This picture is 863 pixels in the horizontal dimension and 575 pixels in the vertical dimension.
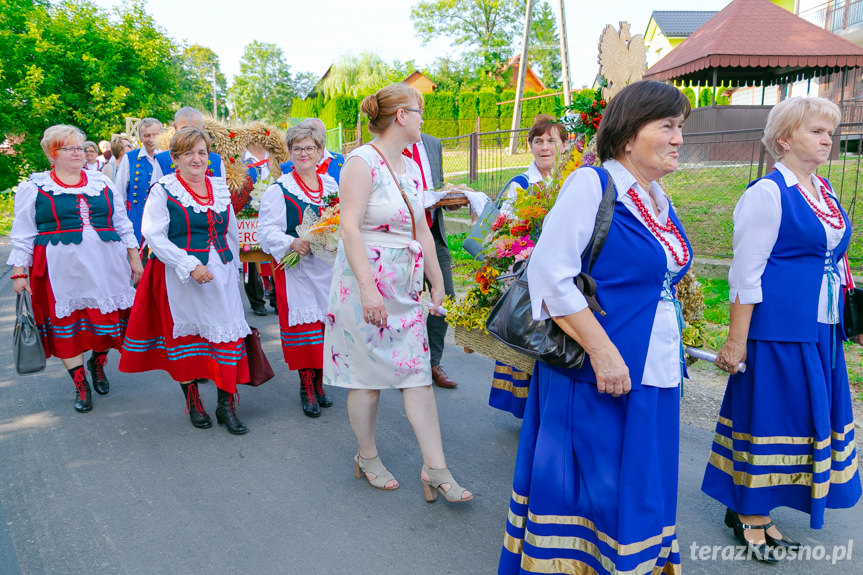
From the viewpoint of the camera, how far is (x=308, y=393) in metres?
4.71

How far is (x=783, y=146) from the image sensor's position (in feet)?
9.02

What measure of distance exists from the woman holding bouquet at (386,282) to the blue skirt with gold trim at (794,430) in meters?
1.34

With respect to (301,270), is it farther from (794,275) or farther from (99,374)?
(794,275)

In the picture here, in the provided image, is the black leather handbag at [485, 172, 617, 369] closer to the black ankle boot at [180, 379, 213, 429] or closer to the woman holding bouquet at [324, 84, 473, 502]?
the woman holding bouquet at [324, 84, 473, 502]

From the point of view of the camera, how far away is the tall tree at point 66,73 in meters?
17.7

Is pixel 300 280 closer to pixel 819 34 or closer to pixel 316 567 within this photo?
pixel 316 567

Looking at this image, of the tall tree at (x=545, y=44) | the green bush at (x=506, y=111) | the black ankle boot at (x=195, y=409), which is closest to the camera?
the black ankle boot at (x=195, y=409)

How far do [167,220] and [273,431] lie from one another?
161cm

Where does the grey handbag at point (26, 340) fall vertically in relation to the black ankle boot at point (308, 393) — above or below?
above

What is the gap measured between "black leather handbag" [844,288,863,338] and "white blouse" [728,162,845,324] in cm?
17

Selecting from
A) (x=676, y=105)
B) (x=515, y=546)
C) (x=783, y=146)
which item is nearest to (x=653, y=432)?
(x=515, y=546)

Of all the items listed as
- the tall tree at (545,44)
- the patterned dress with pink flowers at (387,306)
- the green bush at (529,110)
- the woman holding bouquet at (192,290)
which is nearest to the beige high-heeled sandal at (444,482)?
the patterned dress with pink flowers at (387,306)

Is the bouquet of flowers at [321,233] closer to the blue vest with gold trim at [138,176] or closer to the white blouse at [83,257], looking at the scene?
the white blouse at [83,257]

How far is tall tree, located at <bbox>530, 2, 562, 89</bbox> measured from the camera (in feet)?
211
